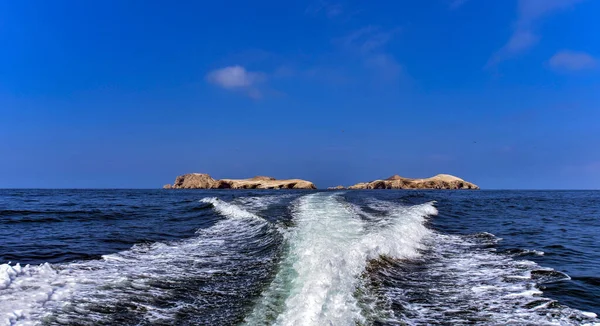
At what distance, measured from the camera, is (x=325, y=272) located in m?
6.94

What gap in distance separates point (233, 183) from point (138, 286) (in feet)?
445

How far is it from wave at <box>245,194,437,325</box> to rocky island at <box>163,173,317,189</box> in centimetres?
11966

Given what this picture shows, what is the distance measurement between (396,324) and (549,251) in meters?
8.68

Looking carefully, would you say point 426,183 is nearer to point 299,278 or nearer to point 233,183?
point 233,183

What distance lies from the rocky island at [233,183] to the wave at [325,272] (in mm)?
119659

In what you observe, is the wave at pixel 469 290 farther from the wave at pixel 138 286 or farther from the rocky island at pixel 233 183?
the rocky island at pixel 233 183

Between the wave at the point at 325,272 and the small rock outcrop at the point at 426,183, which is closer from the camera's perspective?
the wave at the point at 325,272

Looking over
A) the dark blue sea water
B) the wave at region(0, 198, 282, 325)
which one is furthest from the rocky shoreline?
the wave at region(0, 198, 282, 325)

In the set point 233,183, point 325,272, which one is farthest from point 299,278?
point 233,183

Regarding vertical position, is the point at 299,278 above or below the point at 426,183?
below

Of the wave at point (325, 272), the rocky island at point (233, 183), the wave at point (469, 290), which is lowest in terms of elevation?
the wave at point (469, 290)

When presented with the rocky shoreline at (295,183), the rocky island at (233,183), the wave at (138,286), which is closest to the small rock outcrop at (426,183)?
the rocky shoreline at (295,183)

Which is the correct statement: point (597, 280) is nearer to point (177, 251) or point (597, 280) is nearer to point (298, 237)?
point (298, 237)

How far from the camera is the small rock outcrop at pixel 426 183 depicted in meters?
134
